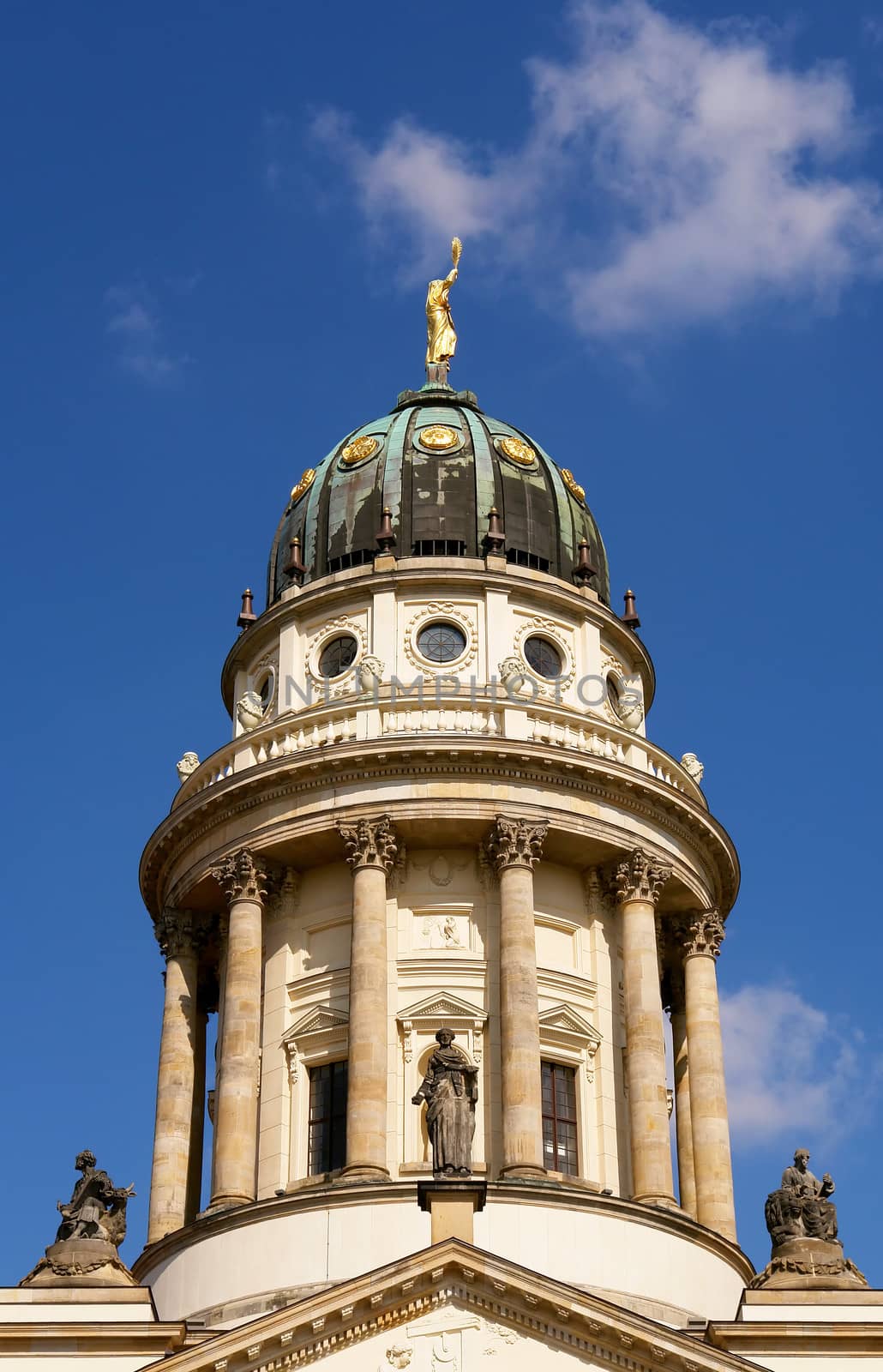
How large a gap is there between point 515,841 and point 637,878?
10.2ft

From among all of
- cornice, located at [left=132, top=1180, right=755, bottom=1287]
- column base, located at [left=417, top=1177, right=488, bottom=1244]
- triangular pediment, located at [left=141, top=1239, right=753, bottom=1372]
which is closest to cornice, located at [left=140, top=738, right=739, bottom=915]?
cornice, located at [left=132, top=1180, right=755, bottom=1287]

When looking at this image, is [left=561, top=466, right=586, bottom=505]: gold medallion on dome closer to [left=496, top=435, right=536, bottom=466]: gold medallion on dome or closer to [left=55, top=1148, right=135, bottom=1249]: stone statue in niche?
[left=496, top=435, right=536, bottom=466]: gold medallion on dome

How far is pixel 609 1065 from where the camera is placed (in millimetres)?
48156

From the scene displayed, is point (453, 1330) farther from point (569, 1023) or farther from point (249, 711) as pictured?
point (249, 711)

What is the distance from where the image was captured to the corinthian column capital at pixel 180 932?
51.4m

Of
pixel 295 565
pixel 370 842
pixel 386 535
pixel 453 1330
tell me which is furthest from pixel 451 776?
pixel 453 1330

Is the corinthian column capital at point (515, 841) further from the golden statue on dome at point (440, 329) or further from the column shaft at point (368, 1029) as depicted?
the golden statue on dome at point (440, 329)

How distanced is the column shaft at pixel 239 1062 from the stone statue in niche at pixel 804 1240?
10.9 meters

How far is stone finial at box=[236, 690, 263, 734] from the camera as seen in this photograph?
173ft

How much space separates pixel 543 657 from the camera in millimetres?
52719

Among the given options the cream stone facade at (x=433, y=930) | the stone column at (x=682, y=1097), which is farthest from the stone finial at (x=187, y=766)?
the stone column at (x=682, y=1097)

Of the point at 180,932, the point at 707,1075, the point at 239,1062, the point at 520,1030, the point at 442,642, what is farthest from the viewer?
the point at 442,642

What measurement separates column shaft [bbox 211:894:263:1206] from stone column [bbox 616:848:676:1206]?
7603mm

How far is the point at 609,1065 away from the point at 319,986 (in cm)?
618
